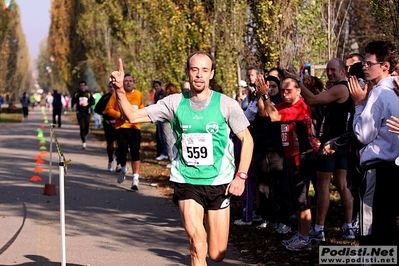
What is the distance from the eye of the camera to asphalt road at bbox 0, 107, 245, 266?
866 centimetres

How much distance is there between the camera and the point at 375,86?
19.7 feet

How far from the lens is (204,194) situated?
6848 millimetres

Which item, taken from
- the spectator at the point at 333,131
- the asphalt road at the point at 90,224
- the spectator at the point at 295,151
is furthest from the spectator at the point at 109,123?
the spectator at the point at 333,131

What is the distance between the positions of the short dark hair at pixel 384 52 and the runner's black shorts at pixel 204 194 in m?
1.80

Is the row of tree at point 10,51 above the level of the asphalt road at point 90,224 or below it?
above

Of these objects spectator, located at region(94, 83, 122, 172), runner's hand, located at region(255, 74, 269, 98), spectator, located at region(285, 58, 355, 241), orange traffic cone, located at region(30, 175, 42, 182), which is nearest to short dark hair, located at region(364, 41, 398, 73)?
spectator, located at region(285, 58, 355, 241)

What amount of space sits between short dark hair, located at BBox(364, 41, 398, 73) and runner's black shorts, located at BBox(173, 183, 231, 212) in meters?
1.80

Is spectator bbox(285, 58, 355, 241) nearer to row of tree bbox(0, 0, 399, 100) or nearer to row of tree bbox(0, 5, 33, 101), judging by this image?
row of tree bbox(0, 0, 399, 100)

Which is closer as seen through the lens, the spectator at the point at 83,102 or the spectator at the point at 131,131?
the spectator at the point at 131,131

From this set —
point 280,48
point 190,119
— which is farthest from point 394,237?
point 280,48

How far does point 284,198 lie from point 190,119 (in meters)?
3.40

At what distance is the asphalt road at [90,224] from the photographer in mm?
8656

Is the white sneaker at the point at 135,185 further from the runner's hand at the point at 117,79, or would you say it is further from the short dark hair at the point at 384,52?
the short dark hair at the point at 384,52

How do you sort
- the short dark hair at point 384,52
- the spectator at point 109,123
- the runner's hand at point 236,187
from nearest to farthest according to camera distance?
the short dark hair at point 384,52 < the runner's hand at point 236,187 < the spectator at point 109,123
